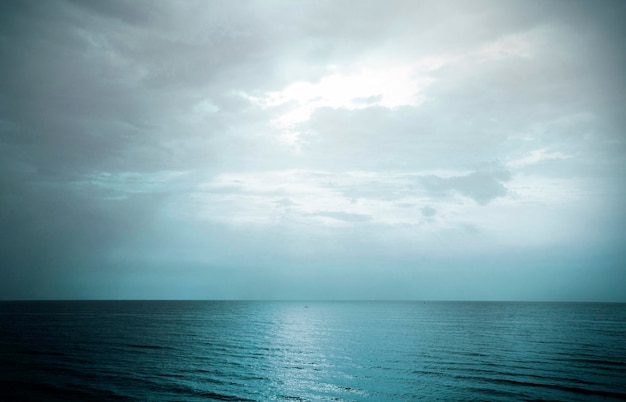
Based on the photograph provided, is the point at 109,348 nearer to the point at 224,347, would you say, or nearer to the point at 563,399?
the point at 224,347

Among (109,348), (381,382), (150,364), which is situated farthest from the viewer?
(109,348)

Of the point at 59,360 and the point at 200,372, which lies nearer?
the point at 200,372

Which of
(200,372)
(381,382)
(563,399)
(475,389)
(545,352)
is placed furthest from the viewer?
(545,352)

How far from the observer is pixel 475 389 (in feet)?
104

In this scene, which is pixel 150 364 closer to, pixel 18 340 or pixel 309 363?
pixel 309 363

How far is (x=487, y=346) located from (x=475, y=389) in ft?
92.4

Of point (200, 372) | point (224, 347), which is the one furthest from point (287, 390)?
point (224, 347)

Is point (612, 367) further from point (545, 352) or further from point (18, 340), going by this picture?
point (18, 340)

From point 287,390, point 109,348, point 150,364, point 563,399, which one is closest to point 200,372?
point 150,364

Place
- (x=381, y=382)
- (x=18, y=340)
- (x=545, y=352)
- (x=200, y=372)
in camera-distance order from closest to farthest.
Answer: (x=381, y=382) < (x=200, y=372) < (x=545, y=352) < (x=18, y=340)

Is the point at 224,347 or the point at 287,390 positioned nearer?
the point at 287,390

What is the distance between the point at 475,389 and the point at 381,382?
27.7 ft

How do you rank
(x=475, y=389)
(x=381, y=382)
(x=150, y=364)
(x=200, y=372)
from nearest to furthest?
(x=475, y=389)
(x=381, y=382)
(x=200, y=372)
(x=150, y=364)

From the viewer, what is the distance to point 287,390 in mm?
32031
